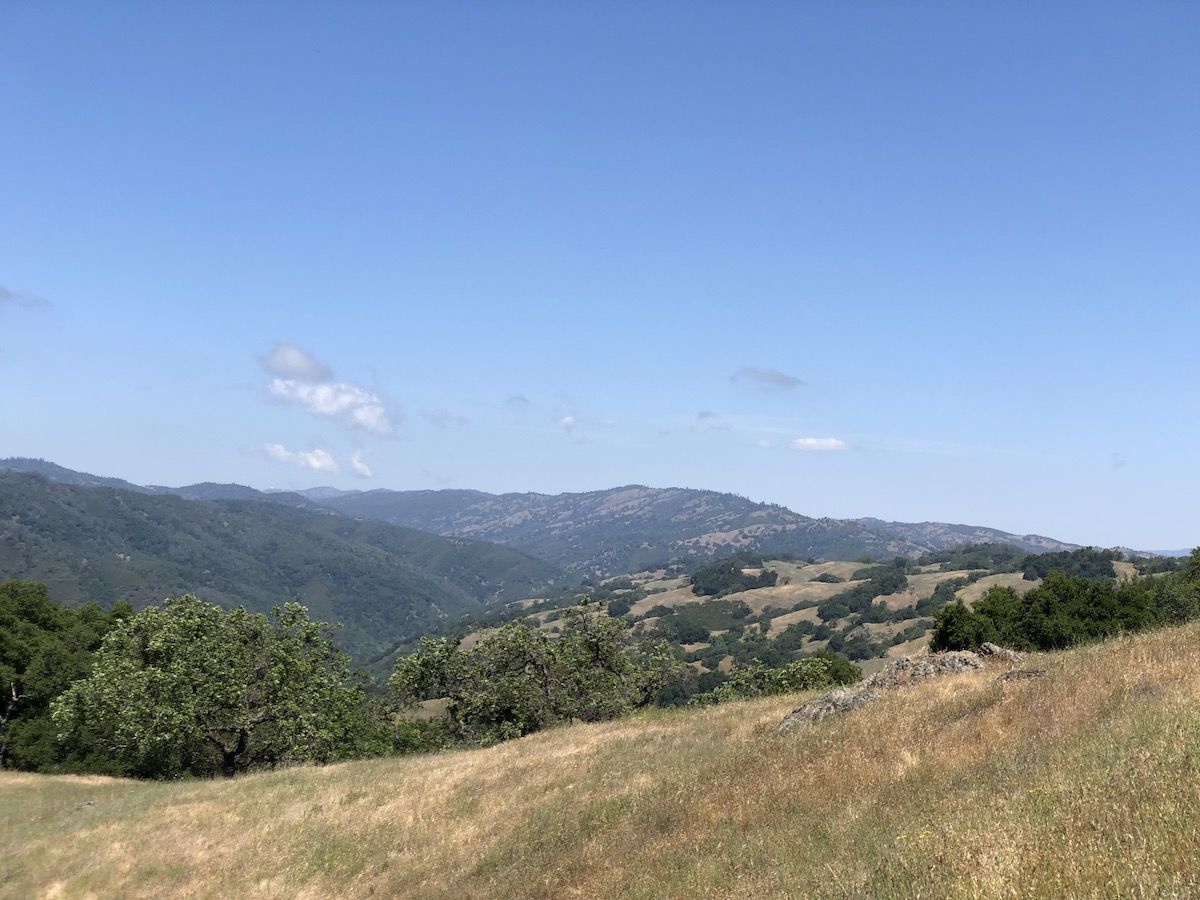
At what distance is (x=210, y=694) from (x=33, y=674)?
2724 cm

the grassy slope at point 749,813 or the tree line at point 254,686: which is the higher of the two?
the grassy slope at point 749,813

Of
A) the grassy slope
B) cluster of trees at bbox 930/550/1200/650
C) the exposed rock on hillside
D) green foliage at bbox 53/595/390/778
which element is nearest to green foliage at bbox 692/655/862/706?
cluster of trees at bbox 930/550/1200/650

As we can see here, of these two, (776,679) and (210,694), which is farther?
(776,679)

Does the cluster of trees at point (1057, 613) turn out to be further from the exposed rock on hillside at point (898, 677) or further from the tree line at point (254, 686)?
the exposed rock on hillside at point (898, 677)

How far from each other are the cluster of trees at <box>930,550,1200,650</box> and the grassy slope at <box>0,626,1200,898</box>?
6926 centimetres

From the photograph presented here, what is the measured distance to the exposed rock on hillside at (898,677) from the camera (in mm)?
A: 20750

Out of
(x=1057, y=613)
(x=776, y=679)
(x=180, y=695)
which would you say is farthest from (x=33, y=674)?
(x=1057, y=613)

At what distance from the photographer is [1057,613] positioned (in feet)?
273

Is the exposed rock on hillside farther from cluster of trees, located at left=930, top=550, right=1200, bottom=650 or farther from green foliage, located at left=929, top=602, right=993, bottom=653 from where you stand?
green foliage, located at left=929, top=602, right=993, bottom=653

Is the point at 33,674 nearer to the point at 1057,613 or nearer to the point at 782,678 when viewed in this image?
the point at 782,678

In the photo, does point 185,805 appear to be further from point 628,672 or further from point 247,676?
point 628,672

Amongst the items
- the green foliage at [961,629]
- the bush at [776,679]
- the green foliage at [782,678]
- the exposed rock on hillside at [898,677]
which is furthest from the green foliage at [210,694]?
the green foliage at [961,629]

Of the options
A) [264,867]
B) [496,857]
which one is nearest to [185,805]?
[264,867]

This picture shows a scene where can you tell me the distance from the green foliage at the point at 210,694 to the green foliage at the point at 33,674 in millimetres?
4596
